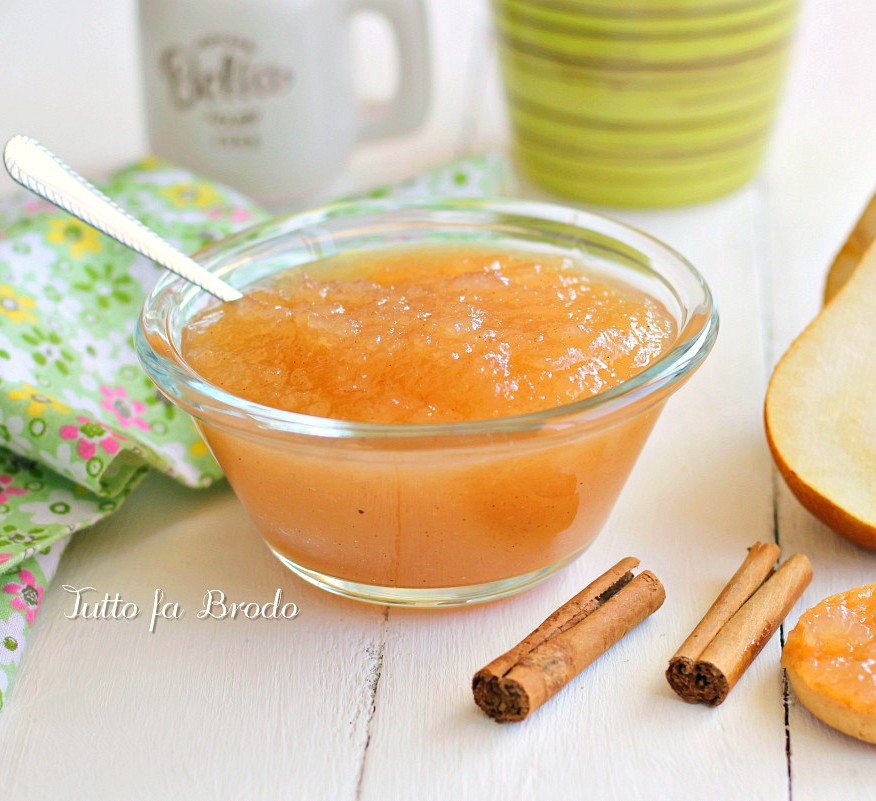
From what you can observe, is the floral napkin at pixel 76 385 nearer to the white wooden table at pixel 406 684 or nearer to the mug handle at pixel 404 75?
the white wooden table at pixel 406 684

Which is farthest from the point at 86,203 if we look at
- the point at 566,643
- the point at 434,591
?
the point at 566,643

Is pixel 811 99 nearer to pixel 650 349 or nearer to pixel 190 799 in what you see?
pixel 650 349

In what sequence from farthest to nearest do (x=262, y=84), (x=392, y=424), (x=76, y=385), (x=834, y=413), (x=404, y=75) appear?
(x=404, y=75), (x=262, y=84), (x=76, y=385), (x=834, y=413), (x=392, y=424)

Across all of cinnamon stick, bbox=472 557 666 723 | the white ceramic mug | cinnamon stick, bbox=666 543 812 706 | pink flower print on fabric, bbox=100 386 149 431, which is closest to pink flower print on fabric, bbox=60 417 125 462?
pink flower print on fabric, bbox=100 386 149 431

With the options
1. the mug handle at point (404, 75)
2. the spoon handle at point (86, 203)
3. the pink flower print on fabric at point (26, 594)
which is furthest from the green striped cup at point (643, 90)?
the pink flower print on fabric at point (26, 594)

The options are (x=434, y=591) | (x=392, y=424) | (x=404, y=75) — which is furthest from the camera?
(x=404, y=75)

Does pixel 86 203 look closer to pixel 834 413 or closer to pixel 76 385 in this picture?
pixel 76 385
